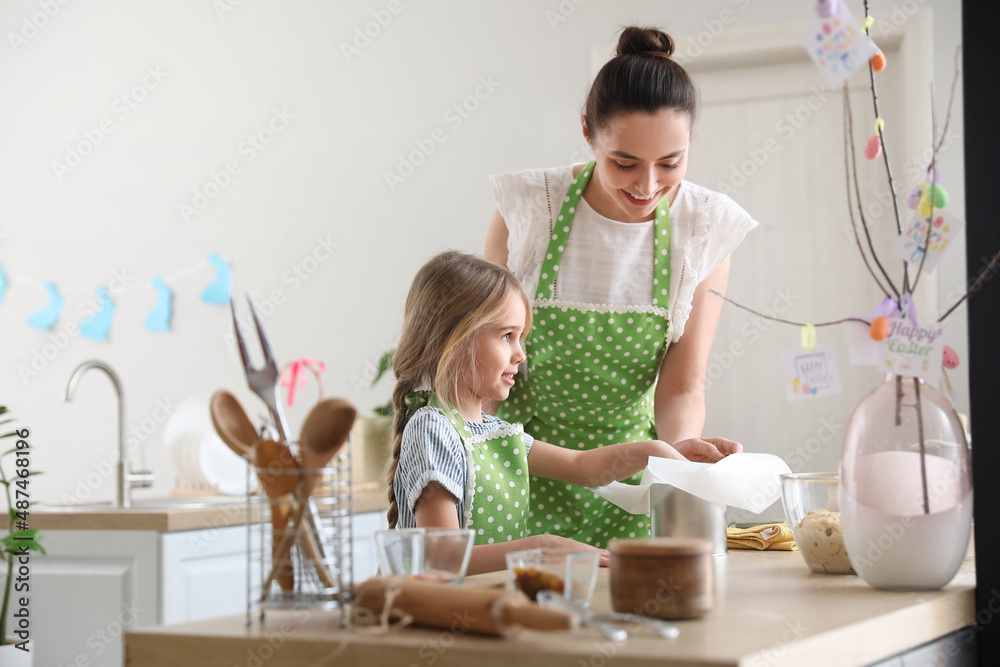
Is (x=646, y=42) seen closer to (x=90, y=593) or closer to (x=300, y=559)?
(x=300, y=559)

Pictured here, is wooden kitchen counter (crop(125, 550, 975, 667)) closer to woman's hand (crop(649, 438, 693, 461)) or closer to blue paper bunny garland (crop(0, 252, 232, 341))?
woman's hand (crop(649, 438, 693, 461))

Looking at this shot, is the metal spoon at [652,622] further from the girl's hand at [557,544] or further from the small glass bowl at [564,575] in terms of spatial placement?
the girl's hand at [557,544]

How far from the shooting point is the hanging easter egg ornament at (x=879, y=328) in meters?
0.94

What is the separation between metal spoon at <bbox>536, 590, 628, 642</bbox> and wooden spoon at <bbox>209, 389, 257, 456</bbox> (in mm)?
253

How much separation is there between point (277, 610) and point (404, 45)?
9.11 feet

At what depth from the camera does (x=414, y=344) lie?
4.69ft

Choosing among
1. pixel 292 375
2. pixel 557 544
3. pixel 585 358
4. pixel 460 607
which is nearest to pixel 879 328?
pixel 557 544

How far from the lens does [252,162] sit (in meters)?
3.48

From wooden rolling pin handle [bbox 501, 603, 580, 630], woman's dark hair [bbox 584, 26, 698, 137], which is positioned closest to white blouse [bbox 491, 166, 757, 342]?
woman's dark hair [bbox 584, 26, 698, 137]

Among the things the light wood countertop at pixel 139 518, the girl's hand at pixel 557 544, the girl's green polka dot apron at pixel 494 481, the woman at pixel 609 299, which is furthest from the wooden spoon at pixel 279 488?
the light wood countertop at pixel 139 518

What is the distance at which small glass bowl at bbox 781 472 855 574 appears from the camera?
3.31 feet

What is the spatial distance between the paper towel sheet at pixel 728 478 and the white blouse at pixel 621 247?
0.50m

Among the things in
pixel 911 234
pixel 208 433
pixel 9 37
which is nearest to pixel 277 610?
pixel 911 234

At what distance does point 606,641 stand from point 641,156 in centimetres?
99
